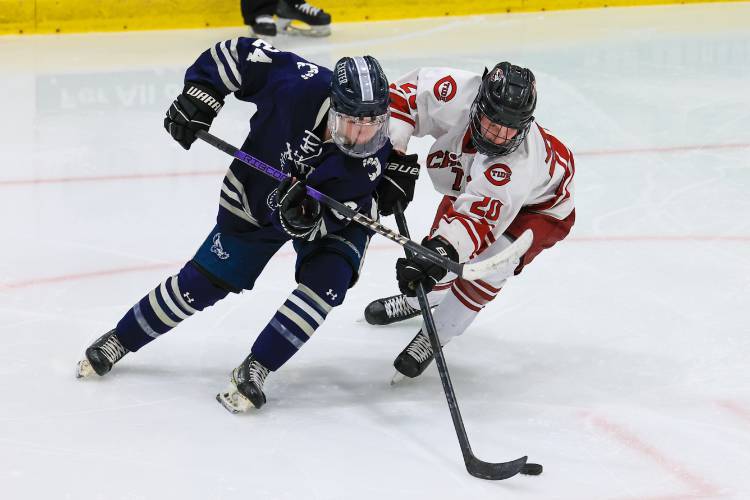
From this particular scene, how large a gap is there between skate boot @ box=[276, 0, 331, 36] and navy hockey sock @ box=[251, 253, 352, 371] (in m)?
4.12

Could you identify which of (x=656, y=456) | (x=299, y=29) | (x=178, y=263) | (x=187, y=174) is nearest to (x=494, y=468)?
(x=656, y=456)

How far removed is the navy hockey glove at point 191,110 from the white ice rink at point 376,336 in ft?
2.22

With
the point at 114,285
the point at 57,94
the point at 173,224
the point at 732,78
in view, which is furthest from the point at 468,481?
the point at 732,78

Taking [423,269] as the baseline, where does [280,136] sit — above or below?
above

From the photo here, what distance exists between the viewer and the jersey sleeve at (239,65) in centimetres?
283

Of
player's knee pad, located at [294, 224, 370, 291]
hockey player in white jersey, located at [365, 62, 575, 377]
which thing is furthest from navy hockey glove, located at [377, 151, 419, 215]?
player's knee pad, located at [294, 224, 370, 291]

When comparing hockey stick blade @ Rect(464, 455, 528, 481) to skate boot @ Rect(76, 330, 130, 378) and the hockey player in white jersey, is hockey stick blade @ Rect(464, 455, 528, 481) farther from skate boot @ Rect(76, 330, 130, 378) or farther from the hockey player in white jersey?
skate boot @ Rect(76, 330, 130, 378)

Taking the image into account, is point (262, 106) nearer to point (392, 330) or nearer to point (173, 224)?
point (392, 330)

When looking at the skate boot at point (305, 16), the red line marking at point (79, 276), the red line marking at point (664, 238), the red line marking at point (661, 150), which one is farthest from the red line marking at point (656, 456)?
the skate boot at point (305, 16)

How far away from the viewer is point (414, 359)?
10.1ft

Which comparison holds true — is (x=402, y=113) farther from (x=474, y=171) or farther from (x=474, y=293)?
(x=474, y=293)

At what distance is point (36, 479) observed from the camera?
8.20ft

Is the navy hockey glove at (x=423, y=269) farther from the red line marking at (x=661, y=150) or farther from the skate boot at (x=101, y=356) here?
the red line marking at (x=661, y=150)

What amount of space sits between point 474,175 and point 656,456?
0.82 metres
